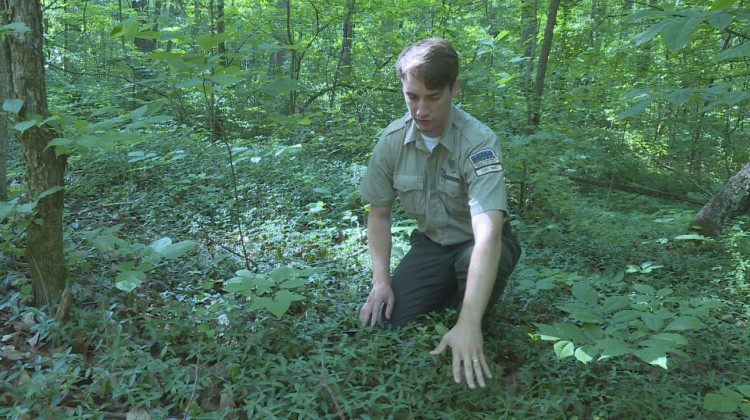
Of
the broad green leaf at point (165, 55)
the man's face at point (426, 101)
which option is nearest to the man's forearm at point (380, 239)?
the man's face at point (426, 101)

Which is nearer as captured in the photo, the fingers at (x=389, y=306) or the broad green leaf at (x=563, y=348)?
the broad green leaf at (x=563, y=348)

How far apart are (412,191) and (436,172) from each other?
0.66 feet

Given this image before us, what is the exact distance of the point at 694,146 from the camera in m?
7.96

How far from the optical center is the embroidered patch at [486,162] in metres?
2.62

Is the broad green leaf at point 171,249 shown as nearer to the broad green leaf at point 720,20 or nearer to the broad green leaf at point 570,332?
the broad green leaf at point 570,332

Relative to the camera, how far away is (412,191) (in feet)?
10.0

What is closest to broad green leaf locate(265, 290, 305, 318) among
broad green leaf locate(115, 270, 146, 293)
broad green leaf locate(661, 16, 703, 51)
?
broad green leaf locate(115, 270, 146, 293)

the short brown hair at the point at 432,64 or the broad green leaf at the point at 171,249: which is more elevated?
the short brown hair at the point at 432,64

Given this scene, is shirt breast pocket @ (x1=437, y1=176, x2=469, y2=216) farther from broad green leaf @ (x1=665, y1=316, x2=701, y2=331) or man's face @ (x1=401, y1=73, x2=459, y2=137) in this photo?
broad green leaf @ (x1=665, y1=316, x2=701, y2=331)

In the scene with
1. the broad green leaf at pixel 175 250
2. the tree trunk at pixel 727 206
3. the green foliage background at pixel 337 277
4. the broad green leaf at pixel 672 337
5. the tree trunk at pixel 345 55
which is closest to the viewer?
the broad green leaf at pixel 672 337

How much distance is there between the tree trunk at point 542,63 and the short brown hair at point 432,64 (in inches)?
129

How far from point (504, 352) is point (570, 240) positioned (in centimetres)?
227

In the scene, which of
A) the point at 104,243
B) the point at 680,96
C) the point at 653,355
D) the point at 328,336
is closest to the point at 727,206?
the point at 680,96

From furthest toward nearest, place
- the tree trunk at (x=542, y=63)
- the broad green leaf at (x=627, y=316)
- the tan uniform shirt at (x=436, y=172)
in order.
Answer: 1. the tree trunk at (x=542, y=63)
2. the tan uniform shirt at (x=436, y=172)
3. the broad green leaf at (x=627, y=316)
